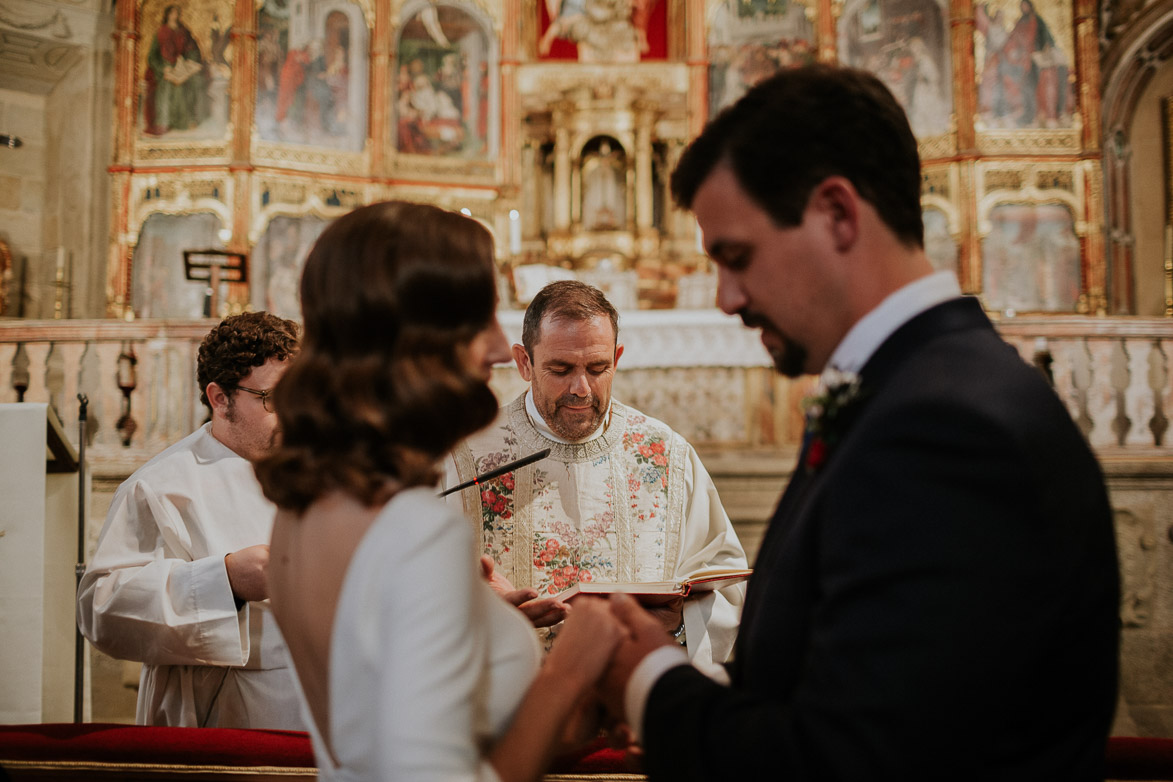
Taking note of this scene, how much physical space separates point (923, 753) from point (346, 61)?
10140 millimetres

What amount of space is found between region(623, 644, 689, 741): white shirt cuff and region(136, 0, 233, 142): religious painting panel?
371 inches

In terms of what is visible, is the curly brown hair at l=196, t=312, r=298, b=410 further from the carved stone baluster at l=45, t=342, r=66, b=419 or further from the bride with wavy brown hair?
the carved stone baluster at l=45, t=342, r=66, b=419

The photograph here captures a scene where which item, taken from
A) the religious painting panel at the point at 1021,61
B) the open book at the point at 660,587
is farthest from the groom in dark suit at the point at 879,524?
the religious painting panel at the point at 1021,61

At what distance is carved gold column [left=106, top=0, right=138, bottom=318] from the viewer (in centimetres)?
931

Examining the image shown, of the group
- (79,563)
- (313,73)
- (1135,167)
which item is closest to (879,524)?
(79,563)

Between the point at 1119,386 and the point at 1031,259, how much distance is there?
3.44 m

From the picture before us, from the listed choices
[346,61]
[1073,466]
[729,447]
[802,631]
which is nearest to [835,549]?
[802,631]

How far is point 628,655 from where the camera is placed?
1.43 meters

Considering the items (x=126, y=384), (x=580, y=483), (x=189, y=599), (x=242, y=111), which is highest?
(x=242, y=111)

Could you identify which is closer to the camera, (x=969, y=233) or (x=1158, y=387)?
(x=1158, y=387)

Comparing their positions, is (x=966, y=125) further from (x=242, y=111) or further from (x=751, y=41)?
(x=242, y=111)

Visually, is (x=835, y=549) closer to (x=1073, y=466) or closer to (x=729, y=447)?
(x=1073, y=466)

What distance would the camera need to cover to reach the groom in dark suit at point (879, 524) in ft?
3.50

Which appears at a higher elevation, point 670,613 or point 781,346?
point 781,346
